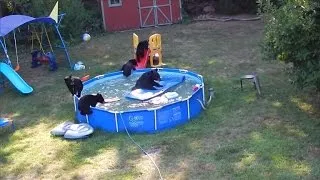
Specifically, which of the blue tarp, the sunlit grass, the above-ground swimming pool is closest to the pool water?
the above-ground swimming pool

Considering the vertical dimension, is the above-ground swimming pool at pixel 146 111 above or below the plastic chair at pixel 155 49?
below

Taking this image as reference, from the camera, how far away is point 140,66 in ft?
37.5

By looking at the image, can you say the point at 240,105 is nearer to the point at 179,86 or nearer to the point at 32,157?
the point at 179,86

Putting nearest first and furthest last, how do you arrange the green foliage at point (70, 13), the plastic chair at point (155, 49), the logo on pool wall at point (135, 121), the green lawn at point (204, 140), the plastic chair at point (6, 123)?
the green lawn at point (204, 140) → the logo on pool wall at point (135, 121) → the plastic chair at point (6, 123) → the plastic chair at point (155, 49) → the green foliage at point (70, 13)

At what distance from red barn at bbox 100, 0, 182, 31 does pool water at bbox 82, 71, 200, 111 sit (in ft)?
20.7

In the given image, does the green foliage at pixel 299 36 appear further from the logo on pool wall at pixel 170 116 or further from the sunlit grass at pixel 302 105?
the logo on pool wall at pixel 170 116

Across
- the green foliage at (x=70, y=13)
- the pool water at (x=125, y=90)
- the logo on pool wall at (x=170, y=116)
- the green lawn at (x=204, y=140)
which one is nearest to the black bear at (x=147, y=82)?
the pool water at (x=125, y=90)

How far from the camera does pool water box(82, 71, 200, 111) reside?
8680 mm

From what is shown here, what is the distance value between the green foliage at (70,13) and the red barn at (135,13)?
46 cm

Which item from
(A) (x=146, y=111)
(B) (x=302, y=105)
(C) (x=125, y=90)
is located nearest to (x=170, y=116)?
(A) (x=146, y=111)

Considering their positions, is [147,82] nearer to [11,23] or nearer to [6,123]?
[6,123]

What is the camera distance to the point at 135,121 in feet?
25.9

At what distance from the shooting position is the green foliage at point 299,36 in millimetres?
7160

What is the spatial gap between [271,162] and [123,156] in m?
2.14
